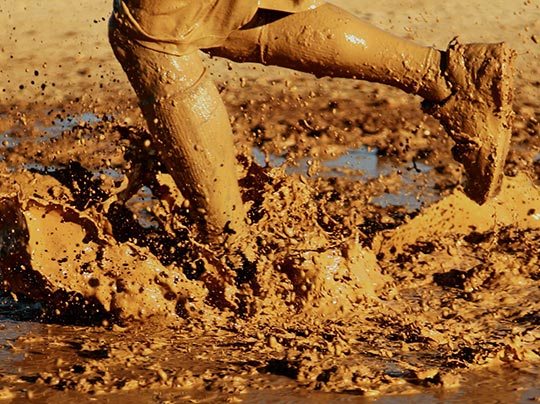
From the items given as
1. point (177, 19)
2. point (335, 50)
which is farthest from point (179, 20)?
point (335, 50)

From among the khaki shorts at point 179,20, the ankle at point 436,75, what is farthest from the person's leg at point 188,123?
the ankle at point 436,75

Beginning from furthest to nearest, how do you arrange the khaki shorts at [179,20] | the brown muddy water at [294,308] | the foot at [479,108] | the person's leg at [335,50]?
1. the foot at [479,108]
2. the person's leg at [335,50]
3. the khaki shorts at [179,20]
4. the brown muddy water at [294,308]

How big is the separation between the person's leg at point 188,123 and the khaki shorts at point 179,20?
0.13 feet

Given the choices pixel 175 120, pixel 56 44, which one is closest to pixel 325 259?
pixel 175 120

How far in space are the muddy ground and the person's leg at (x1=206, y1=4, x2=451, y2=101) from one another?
58 centimetres

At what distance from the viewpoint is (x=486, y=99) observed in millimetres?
4719

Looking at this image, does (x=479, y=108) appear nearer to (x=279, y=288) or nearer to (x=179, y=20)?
(x=279, y=288)

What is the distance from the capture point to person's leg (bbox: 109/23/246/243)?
4.36 m

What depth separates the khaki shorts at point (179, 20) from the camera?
4.30 metres

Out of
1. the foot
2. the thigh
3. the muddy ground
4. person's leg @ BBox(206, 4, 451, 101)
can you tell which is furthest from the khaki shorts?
the foot

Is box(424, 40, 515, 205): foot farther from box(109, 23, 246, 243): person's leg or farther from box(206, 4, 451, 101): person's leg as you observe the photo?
box(109, 23, 246, 243): person's leg

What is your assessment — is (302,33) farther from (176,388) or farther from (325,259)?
(176,388)

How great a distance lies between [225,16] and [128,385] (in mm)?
1298

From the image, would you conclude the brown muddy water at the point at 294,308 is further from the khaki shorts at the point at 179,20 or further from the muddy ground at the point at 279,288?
the khaki shorts at the point at 179,20
